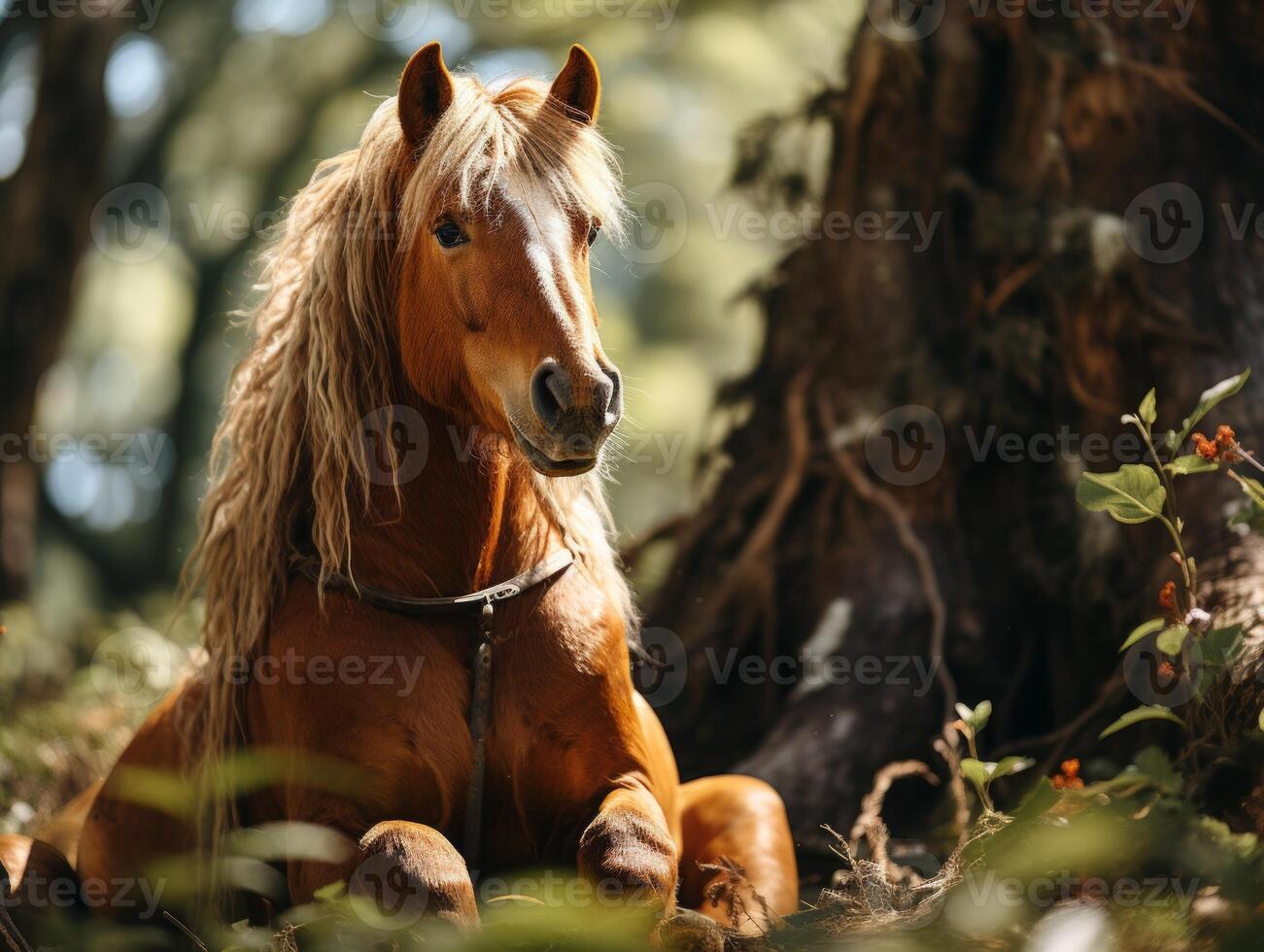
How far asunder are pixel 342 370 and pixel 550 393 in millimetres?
737

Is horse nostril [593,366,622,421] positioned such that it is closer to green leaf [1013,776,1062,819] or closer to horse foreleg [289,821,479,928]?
horse foreleg [289,821,479,928]

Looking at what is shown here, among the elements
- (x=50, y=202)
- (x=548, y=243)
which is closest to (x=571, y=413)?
(x=548, y=243)

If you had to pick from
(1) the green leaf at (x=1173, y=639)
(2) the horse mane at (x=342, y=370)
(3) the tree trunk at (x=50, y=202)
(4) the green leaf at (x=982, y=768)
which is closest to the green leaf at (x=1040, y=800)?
(4) the green leaf at (x=982, y=768)

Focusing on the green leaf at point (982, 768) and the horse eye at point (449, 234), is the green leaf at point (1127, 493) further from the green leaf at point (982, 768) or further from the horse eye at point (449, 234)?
the horse eye at point (449, 234)

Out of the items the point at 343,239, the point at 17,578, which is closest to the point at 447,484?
the point at 343,239

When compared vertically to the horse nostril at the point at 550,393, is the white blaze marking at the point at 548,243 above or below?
above

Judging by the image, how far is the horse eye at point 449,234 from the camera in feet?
9.96

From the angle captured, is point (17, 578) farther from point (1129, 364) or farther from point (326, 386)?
point (1129, 364)

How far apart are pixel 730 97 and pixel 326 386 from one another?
10.6m

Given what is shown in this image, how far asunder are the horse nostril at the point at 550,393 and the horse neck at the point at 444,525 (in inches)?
19.9

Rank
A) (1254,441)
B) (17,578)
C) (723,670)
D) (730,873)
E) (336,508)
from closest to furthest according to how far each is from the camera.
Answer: (336,508) < (730,873) < (1254,441) < (723,670) < (17,578)

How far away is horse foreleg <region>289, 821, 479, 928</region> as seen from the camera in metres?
2.60

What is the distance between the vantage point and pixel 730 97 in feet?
42.7

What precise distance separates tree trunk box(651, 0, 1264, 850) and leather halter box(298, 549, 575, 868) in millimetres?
2224
